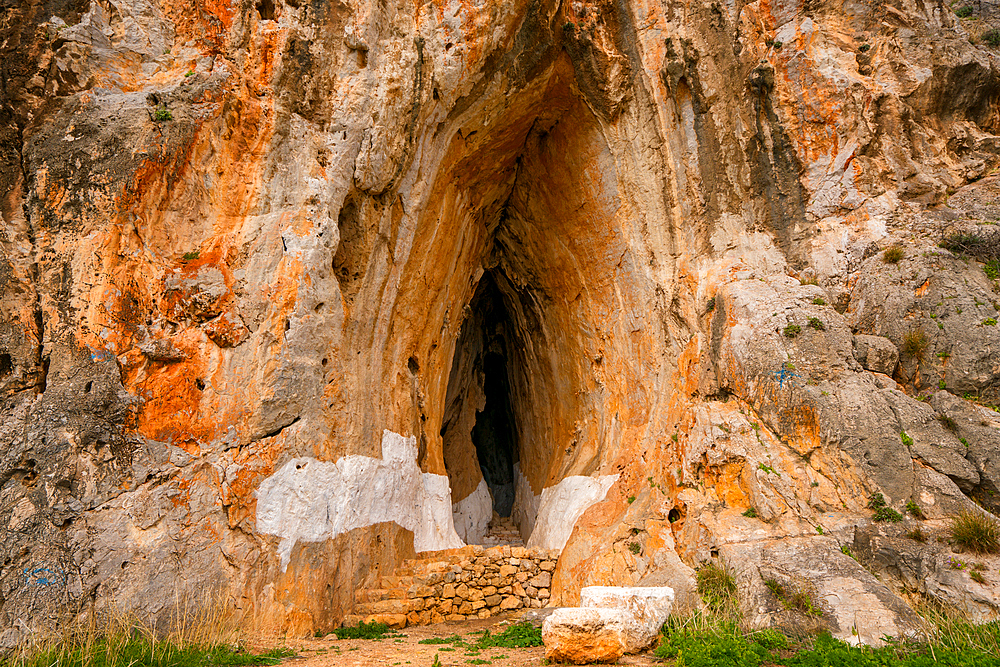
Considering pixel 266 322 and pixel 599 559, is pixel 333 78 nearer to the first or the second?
pixel 266 322

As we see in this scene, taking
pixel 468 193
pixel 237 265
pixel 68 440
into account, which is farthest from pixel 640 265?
pixel 68 440

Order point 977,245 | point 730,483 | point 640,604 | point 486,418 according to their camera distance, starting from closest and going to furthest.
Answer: point 640,604 < point 730,483 < point 977,245 < point 486,418

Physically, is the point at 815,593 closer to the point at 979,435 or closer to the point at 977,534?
the point at 977,534

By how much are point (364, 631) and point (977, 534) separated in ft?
25.0

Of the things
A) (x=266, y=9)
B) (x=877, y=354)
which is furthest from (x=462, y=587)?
(x=266, y=9)

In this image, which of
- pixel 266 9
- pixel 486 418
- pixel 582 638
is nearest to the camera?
pixel 582 638

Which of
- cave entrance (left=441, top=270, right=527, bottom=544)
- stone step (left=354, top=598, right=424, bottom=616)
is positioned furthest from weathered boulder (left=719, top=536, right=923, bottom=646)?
cave entrance (left=441, top=270, right=527, bottom=544)

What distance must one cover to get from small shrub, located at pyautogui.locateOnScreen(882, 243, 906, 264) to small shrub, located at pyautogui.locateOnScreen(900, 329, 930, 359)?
1.29m

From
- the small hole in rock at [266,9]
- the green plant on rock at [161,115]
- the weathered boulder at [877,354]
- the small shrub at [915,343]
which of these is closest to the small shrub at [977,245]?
the small shrub at [915,343]

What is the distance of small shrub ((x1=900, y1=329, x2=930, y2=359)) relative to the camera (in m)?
8.70

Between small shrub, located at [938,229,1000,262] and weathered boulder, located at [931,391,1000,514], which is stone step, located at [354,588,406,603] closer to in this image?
weathered boulder, located at [931,391,1000,514]

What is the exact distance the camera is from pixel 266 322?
8.53 meters

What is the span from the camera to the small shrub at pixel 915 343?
8.70 metres

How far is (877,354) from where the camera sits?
348 inches
